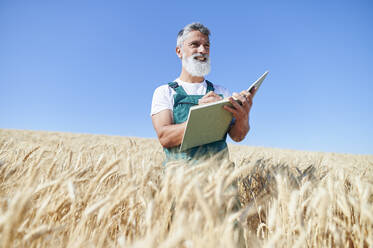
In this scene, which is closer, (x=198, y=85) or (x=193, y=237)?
(x=193, y=237)

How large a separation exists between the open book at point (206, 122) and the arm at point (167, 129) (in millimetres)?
190

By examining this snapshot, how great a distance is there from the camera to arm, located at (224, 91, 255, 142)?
5.11ft

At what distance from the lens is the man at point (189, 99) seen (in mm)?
1762

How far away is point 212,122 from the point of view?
157cm

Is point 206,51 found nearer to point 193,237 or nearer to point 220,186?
point 220,186

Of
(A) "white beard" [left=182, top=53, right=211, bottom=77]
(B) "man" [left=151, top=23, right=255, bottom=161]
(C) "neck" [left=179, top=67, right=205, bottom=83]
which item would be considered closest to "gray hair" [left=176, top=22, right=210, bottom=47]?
(B) "man" [left=151, top=23, right=255, bottom=161]

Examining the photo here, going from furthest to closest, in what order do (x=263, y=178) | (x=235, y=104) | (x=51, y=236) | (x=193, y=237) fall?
(x=263, y=178) → (x=235, y=104) → (x=51, y=236) → (x=193, y=237)

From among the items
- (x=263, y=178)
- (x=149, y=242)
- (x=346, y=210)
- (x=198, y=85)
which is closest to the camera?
(x=149, y=242)

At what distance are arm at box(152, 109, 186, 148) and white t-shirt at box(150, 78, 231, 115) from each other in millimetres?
65

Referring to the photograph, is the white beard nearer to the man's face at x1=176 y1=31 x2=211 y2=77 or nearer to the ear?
the man's face at x1=176 y1=31 x2=211 y2=77

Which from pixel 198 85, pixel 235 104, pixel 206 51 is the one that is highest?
pixel 206 51

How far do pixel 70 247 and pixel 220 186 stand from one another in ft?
1.92

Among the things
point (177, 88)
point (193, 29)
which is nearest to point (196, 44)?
A: point (193, 29)

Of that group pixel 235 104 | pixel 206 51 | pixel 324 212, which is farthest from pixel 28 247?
pixel 206 51
